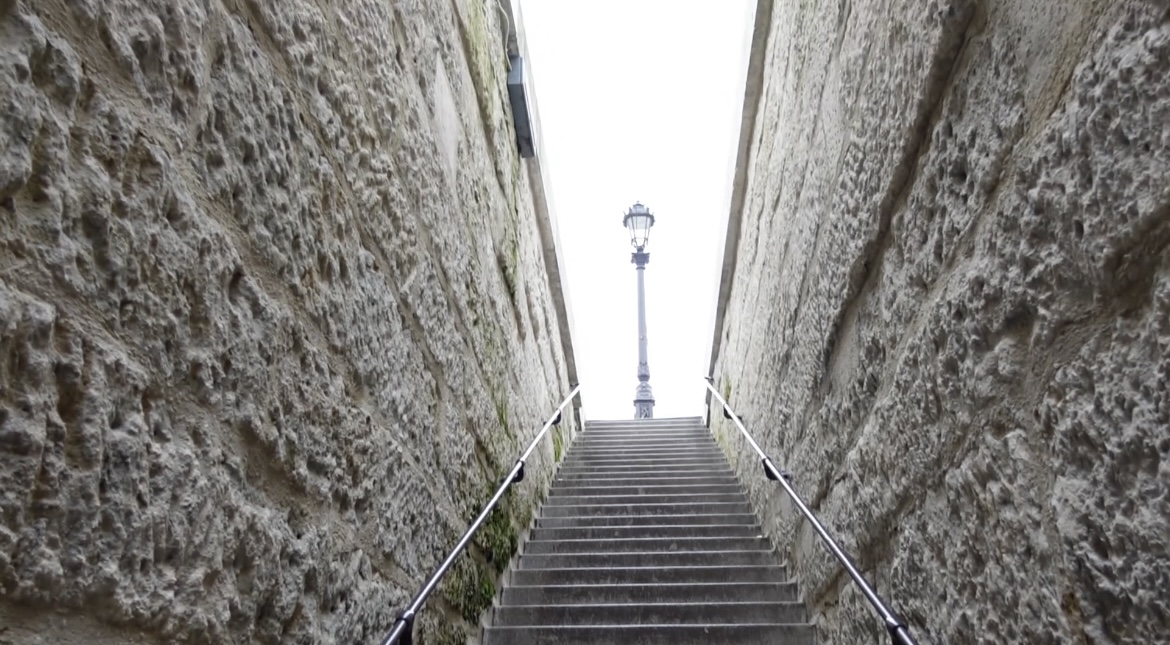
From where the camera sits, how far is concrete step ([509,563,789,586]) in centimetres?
305

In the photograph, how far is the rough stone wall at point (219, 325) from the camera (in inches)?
27.8

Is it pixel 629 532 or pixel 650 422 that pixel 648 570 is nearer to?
pixel 629 532

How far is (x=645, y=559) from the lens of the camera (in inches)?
132

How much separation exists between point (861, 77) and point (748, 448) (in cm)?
266

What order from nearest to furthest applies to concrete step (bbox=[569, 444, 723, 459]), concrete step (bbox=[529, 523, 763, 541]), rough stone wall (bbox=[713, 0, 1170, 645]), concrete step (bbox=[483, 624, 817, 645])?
rough stone wall (bbox=[713, 0, 1170, 645])
concrete step (bbox=[483, 624, 817, 645])
concrete step (bbox=[529, 523, 763, 541])
concrete step (bbox=[569, 444, 723, 459])

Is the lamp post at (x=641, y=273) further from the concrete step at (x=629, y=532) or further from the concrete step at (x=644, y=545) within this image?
the concrete step at (x=644, y=545)

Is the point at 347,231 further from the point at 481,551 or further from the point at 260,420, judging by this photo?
the point at 481,551

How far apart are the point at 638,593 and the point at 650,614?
0.76 ft

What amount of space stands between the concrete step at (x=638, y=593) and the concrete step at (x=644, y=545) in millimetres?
418

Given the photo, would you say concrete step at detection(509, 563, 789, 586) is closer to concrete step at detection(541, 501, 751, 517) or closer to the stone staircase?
the stone staircase

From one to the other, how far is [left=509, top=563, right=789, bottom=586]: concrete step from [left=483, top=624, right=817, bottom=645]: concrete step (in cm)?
50

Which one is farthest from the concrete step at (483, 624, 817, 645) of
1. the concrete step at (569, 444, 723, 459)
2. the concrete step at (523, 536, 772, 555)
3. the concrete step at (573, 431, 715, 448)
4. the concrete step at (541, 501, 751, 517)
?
the concrete step at (573, 431, 715, 448)

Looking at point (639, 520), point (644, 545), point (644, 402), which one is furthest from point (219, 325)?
point (644, 402)

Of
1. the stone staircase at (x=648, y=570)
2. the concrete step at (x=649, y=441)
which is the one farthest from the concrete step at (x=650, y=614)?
the concrete step at (x=649, y=441)
